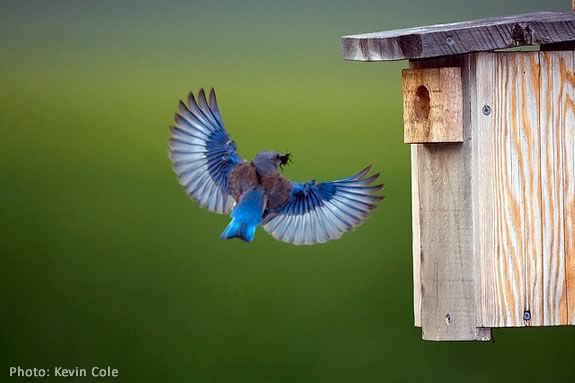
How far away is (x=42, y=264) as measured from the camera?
252 inches

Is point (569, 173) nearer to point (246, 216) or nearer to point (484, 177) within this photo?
point (484, 177)

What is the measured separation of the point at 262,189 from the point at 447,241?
2.23 feet

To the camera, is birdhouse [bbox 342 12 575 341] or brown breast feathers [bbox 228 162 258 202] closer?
birdhouse [bbox 342 12 575 341]

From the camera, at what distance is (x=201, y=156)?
416cm

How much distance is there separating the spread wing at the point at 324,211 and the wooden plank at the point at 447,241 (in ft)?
0.99

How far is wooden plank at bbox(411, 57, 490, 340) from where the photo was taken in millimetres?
3623

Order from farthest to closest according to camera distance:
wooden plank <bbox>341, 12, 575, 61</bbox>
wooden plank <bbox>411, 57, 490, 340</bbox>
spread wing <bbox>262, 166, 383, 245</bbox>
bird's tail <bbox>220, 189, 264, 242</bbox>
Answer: spread wing <bbox>262, 166, 383, 245</bbox>
bird's tail <bbox>220, 189, 264, 242</bbox>
wooden plank <bbox>411, 57, 490, 340</bbox>
wooden plank <bbox>341, 12, 575, 61</bbox>

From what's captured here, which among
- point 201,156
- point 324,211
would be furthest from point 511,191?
point 201,156

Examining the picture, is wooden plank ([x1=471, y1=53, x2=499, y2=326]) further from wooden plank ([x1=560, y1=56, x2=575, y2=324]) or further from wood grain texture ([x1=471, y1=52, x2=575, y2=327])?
wooden plank ([x1=560, y1=56, x2=575, y2=324])

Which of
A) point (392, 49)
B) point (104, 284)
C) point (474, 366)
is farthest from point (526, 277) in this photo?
point (104, 284)

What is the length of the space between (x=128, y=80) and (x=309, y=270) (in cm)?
131

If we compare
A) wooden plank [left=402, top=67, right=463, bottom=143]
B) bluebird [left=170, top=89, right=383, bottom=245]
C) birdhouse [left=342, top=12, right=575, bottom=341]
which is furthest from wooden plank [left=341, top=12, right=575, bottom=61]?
bluebird [left=170, top=89, right=383, bottom=245]

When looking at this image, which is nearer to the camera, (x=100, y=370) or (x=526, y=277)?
(x=526, y=277)

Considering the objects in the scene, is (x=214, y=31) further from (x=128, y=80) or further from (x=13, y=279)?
(x=13, y=279)
